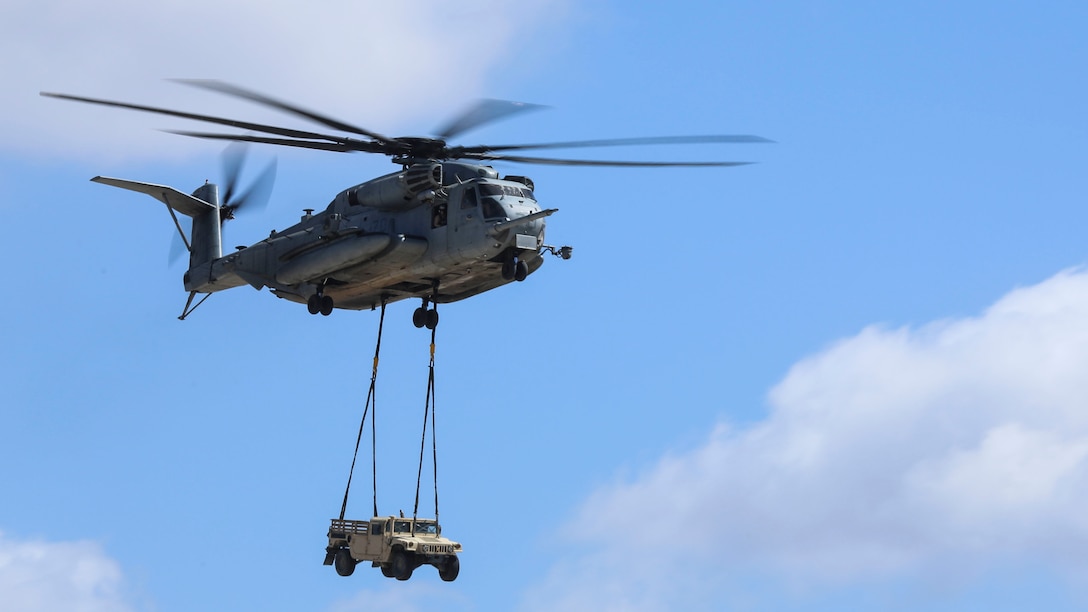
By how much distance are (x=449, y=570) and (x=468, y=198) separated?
29.3ft

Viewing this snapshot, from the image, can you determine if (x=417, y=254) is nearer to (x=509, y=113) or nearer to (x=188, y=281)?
(x=509, y=113)

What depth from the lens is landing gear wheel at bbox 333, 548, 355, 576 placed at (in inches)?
1533

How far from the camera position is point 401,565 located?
3738 centimetres

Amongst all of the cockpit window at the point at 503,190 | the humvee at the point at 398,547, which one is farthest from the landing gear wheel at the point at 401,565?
the cockpit window at the point at 503,190

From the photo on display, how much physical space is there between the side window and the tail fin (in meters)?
10.8

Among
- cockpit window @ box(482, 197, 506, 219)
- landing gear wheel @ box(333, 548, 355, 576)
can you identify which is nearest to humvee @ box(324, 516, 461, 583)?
landing gear wheel @ box(333, 548, 355, 576)

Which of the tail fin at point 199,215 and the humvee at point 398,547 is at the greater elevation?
the tail fin at point 199,215

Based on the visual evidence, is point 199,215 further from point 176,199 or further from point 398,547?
point 398,547

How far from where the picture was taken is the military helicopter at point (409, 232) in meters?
36.1

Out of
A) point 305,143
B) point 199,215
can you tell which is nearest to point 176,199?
point 199,215

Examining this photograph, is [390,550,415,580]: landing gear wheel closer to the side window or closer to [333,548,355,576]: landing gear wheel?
[333,548,355,576]: landing gear wheel

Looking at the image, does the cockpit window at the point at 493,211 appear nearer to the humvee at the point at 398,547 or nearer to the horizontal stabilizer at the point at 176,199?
the humvee at the point at 398,547

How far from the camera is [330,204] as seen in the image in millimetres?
40344

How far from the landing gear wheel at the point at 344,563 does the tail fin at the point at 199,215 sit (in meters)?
10.1
